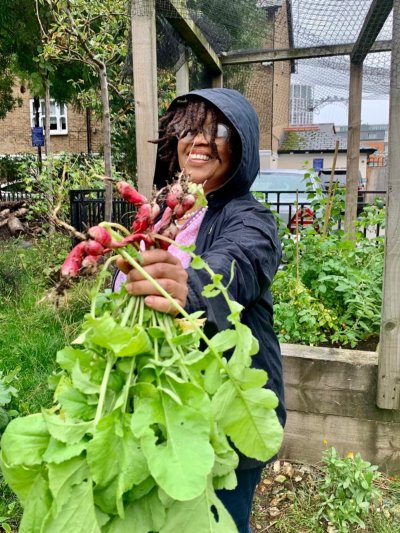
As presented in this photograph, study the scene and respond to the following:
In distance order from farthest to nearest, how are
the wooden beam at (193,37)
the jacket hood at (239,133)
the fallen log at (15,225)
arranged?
the fallen log at (15,225) → the wooden beam at (193,37) → the jacket hood at (239,133)

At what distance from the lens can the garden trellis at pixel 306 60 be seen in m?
2.80

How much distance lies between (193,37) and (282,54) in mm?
1443

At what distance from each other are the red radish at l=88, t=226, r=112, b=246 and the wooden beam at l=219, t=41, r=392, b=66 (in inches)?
183

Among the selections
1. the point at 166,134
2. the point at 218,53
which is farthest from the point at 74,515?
the point at 218,53

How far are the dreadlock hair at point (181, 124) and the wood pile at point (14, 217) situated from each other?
26.7 ft

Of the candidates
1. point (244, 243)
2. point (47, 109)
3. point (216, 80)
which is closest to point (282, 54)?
point (216, 80)

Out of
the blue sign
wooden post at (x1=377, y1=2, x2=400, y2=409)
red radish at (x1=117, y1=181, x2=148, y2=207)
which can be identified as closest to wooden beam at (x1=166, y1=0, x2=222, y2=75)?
wooden post at (x1=377, y1=2, x2=400, y2=409)

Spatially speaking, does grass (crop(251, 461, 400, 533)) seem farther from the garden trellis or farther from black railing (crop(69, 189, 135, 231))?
black railing (crop(69, 189, 135, 231))

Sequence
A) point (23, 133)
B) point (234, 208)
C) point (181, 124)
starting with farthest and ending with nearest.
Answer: point (23, 133) < point (181, 124) < point (234, 208)

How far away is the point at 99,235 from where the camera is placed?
927 millimetres

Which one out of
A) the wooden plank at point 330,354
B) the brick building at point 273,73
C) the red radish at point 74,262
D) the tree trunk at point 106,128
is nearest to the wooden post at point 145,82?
the wooden plank at point 330,354

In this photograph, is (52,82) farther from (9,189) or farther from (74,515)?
(74,515)

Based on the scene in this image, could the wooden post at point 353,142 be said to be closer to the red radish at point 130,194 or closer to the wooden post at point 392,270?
the wooden post at point 392,270

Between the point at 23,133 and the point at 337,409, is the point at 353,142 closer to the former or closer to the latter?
the point at 337,409
